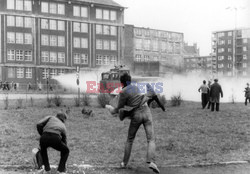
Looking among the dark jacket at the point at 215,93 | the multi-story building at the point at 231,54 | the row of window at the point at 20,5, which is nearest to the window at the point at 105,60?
the row of window at the point at 20,5

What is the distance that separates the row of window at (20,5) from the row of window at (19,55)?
7828 millimetres

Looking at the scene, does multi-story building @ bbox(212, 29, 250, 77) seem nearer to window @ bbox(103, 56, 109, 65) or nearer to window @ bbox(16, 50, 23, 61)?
window @ bbox(103, 56, 109, 65)

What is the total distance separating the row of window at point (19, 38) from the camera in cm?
5822

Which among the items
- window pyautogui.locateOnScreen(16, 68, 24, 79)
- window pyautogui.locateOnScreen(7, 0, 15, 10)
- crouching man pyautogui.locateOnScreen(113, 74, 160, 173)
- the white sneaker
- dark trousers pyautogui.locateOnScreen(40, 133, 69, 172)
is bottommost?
the white sneaker

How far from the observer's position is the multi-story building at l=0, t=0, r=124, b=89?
58219 millimetres

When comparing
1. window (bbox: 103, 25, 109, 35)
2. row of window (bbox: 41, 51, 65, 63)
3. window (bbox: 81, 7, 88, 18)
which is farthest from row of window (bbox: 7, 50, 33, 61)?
window (bbox: 103, 25, 109, 35)

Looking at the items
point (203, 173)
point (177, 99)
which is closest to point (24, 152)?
point (203, 173)

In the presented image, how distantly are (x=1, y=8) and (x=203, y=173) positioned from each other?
5810cm

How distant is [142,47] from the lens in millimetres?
79688

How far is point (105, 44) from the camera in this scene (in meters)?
67.2

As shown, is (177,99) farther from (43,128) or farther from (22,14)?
(22,14)

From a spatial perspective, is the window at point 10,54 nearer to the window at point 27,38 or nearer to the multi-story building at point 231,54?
the window at point 27,38

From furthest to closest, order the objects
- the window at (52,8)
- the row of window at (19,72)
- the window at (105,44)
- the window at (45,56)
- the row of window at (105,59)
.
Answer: the window at (105,44) < the row of window at (105,59) < the window at (52,8) < the window at (45,56) < the row of window at (19,72)

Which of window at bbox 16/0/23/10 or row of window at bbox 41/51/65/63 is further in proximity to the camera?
row of window at bbox 41/51/65/63
